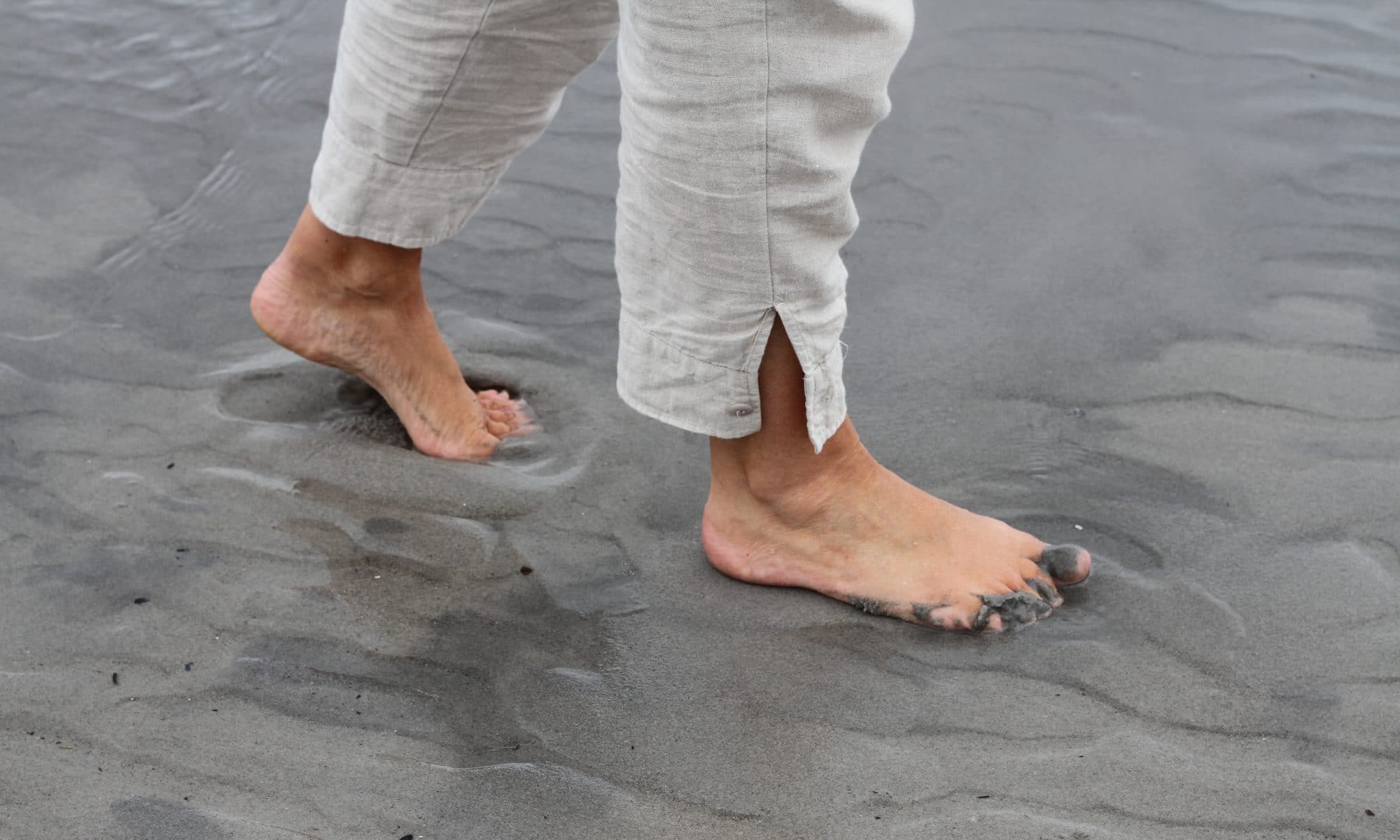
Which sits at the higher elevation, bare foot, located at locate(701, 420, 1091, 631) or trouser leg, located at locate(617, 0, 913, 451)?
trouser leg, located at locate(617, 0, 913, 451)

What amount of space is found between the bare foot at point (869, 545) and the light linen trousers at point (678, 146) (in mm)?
180

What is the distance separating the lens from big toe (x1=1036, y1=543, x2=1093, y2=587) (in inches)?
70.5

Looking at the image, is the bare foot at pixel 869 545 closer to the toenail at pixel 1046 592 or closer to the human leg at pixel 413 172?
the toenail at pixel 1046 592

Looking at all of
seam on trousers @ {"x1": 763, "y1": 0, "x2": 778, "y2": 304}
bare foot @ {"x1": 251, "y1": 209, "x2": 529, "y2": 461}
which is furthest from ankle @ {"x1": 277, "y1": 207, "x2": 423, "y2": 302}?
seam on trousers @ {"x1": 763, "y1": 0, "x2": 778, "y2": 304}

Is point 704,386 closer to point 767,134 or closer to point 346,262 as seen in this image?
point 767,134

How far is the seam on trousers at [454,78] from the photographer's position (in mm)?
1626

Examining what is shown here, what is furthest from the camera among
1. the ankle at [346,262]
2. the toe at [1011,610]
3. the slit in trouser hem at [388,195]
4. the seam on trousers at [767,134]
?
the ankle at [346,262]

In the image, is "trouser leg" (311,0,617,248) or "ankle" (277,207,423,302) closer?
"trouser leg" (311,0,617,248)

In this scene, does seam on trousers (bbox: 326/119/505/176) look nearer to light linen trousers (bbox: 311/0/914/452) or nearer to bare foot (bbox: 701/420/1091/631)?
light linen trousers (bbox: 311/0/914/452)

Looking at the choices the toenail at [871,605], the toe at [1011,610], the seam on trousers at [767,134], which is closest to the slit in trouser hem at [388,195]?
the seam on trousers at [767,134]

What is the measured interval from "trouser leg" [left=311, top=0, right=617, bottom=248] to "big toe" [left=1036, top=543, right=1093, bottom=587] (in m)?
0.98

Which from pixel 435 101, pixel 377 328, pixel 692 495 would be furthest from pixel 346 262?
pixel 692 495

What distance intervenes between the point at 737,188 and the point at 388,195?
0.71 metres

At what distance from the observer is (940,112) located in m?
3.11
